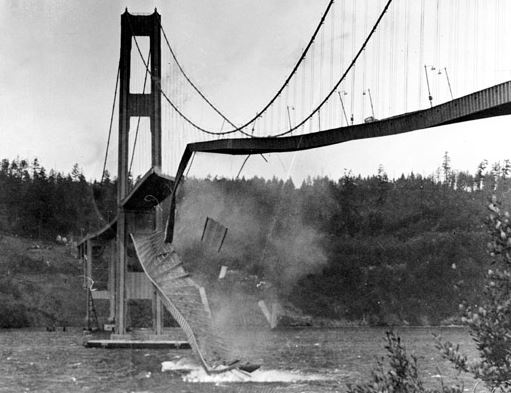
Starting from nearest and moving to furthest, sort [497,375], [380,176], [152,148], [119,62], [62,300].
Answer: [497,375] < [152,148] < [119,62] < [62,300] < [380,176]

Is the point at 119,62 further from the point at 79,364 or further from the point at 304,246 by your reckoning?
the point at 304,246

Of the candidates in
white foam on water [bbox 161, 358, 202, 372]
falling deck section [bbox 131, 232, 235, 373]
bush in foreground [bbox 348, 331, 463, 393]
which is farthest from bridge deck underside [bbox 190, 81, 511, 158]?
white foam on water [bbox 161, 358, 202, 372]

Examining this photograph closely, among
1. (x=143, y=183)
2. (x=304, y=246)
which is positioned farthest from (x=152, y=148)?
(x=304, y=246)

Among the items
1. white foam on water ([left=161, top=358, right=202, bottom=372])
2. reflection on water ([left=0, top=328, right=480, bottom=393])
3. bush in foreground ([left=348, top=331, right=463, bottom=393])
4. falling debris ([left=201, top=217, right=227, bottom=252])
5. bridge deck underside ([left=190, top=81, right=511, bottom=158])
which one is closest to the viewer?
bush in foreground ([left=348, top=331, right=463, bottom=393])

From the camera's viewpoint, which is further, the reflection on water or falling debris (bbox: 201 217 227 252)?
falling debris (bbox: 201 217 227 252)

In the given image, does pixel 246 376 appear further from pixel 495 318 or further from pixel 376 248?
pixel 376 248

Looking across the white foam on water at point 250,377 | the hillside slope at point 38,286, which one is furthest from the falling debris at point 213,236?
the white foam on water at point 250,377

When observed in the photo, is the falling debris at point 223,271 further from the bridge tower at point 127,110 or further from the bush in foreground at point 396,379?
the bush in foreground at point 396,379

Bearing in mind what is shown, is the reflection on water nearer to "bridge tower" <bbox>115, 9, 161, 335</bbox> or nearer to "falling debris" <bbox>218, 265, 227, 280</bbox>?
"bridge tower" <bbox>115, 9, 161, 335</bbox>
